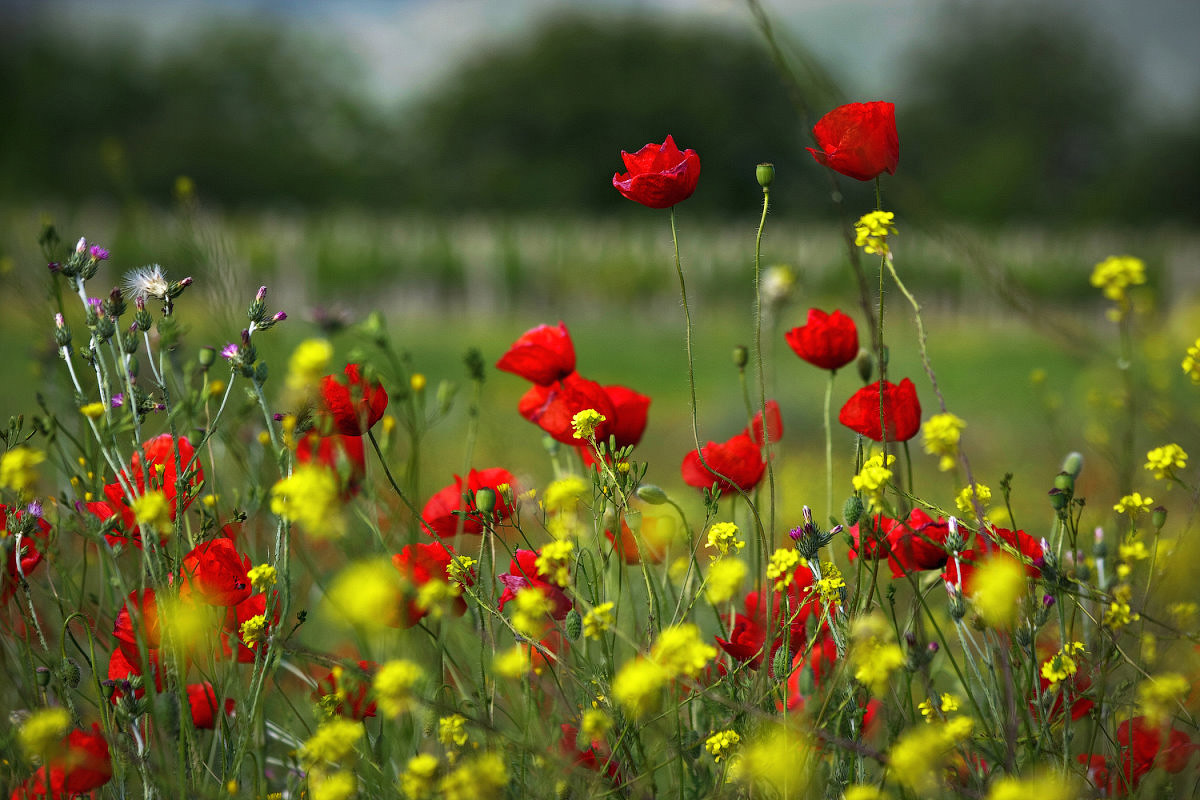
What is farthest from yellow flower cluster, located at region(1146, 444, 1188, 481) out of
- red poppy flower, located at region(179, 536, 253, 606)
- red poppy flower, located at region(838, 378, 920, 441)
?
red poppy flower, located at region(179, 536, 253, 606)

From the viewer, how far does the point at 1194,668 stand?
3.52 ft

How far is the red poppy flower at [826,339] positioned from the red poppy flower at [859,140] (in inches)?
7.7

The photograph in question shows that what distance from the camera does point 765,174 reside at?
0.99 meters

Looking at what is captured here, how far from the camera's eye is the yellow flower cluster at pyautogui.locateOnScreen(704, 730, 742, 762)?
2.96 feet

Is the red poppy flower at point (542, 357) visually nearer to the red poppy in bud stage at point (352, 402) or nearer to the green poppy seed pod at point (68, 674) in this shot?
the red poppy in bud stage at point (352, 402)

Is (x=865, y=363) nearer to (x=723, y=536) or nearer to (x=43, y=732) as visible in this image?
(x=723, y=536)

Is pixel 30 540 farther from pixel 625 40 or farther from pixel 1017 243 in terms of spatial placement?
pixel 625 40

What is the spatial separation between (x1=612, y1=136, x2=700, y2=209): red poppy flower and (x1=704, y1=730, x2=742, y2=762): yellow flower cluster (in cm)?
58

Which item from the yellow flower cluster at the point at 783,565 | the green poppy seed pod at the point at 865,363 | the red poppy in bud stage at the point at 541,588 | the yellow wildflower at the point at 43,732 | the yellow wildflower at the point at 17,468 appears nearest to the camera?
the yellow wildflower at the point at 43,732

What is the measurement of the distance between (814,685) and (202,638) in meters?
0.64

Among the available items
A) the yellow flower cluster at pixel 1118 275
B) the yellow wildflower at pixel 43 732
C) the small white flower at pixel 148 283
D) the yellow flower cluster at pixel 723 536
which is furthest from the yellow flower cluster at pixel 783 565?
the small white flower at pixel 148 283

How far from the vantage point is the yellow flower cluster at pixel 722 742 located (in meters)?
0.90

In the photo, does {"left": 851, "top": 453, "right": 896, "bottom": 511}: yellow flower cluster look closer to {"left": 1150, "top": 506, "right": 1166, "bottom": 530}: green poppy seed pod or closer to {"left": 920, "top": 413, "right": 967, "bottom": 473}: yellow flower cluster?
{"left": 920, "top": 413, "right": 967, "bottom": 473}: yellow flower cluster

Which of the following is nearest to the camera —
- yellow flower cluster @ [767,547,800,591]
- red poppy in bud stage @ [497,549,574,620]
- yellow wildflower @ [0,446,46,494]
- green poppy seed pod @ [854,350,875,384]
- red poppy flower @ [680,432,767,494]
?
yellow wildflower @ [0,446,46,494]
